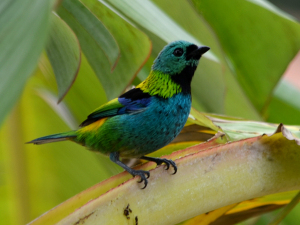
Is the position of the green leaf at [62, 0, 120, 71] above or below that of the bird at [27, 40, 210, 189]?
above

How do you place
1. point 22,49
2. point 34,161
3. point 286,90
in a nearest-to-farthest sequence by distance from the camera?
point 22,49
point 34,161
point 286,90

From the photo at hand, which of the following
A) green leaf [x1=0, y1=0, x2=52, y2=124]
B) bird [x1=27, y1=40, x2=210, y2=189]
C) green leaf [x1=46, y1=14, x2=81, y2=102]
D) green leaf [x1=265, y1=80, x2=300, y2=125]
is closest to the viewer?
green leaf [x1=0, y1=0, x2=52, y2=124]

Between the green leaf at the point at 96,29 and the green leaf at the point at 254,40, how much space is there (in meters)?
0.65

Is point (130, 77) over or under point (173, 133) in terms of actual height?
over

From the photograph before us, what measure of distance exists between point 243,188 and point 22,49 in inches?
23.1

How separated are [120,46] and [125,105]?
0.21 meters

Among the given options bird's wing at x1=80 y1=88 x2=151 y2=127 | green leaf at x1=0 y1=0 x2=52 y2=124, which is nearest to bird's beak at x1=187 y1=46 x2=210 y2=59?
bird's wing at x1=80 y1=88 x2=151 y2=127

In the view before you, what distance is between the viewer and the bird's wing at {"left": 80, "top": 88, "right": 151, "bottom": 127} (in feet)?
3.68

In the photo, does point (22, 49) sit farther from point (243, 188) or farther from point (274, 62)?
point (274, 62)

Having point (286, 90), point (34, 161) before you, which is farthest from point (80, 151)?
point (286, 90)

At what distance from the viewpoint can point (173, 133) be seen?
1058mm

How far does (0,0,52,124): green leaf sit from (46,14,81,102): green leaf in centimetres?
32

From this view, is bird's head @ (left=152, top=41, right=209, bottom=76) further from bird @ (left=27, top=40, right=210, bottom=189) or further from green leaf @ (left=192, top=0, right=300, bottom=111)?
green leaf @ (left=192, top=0, right=300, bottom=111)

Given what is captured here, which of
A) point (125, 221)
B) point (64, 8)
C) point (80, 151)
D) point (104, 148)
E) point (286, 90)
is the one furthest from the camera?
point (286, 90)
